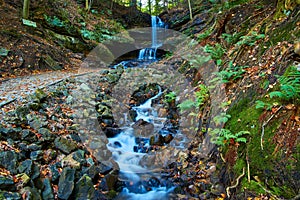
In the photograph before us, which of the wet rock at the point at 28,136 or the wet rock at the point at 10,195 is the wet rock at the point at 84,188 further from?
the wet rock at the point at 28,136

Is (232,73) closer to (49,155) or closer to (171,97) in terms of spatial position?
(171,97)

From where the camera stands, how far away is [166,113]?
751cm

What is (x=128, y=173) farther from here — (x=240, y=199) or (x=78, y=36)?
(x=78, y=36)

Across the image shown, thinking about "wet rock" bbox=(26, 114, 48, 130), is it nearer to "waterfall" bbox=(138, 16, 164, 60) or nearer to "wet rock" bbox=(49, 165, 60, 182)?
"wet rock" bbox=(49, 165, 60, 182)

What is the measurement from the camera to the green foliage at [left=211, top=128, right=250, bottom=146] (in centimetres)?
367

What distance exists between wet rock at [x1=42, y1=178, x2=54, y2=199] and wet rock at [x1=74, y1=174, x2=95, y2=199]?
41 cm

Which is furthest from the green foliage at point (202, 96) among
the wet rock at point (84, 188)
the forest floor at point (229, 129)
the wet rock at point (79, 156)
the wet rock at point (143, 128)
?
the wet rock at point (84, 188)

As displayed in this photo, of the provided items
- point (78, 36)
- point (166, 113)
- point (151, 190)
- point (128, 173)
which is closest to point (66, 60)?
point (78, 36)

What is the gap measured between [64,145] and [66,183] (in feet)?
3.22

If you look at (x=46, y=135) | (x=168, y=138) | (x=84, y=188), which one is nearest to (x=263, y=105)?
(x=168, y=138)

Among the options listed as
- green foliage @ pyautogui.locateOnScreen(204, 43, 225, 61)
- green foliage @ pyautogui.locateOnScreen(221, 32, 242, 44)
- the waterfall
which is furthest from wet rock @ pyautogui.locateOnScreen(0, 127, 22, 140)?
the waterfall

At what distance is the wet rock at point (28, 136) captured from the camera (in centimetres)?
427

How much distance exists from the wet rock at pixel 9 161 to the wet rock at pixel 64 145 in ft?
3.00

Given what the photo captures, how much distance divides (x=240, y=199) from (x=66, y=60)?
1026cm
